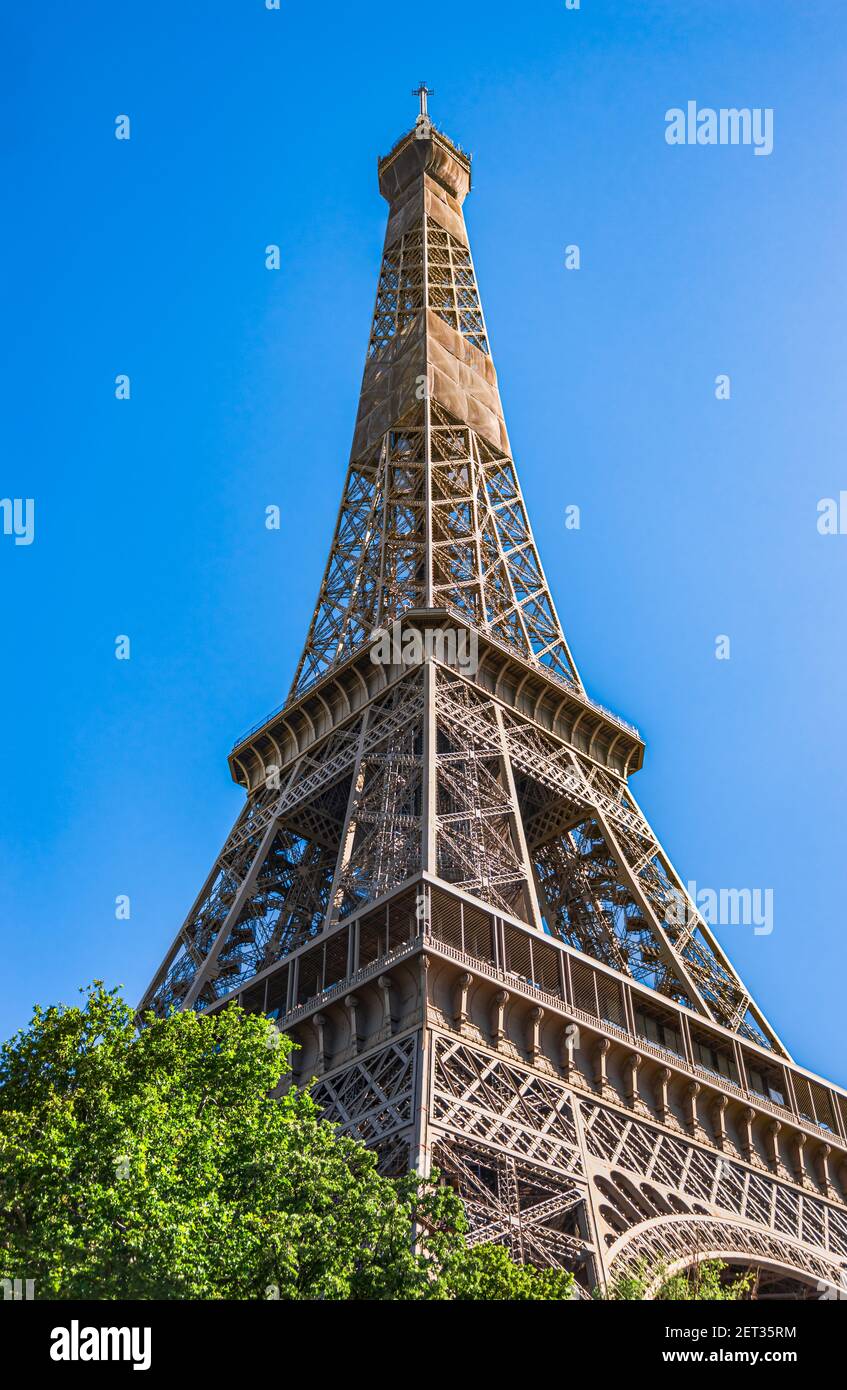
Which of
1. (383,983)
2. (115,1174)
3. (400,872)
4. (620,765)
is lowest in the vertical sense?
(115,1174)

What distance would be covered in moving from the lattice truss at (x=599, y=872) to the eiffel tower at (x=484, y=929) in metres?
0.10

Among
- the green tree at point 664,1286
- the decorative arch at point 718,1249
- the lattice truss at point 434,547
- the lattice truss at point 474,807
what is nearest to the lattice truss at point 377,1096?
the green tree at point 664,1286

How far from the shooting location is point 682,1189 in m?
33.1

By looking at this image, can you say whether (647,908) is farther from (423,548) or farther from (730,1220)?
(423,548)

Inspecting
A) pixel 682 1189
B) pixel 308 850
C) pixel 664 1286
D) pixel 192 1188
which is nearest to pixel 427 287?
pixel 308 850

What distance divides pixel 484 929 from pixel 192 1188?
45.2 ft

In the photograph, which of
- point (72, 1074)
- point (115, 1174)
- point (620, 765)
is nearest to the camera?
point (115, 1174)

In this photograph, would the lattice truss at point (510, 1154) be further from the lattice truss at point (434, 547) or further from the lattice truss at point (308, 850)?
the lattice truss at point (434, 547)

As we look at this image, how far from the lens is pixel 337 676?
154 feet

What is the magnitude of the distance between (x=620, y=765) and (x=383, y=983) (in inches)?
811

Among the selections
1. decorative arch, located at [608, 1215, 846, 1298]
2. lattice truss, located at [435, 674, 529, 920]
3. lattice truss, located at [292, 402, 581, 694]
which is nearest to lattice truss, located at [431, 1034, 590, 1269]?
decorative arch, located at [608, 1215, 846, 1298]

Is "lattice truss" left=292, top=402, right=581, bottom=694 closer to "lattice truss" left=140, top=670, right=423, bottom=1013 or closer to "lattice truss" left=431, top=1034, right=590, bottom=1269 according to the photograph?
"lattice truss" left=140, top=670, right=423, bottom=1013

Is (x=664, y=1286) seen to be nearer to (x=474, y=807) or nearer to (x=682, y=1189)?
(x=682, y=1189)
